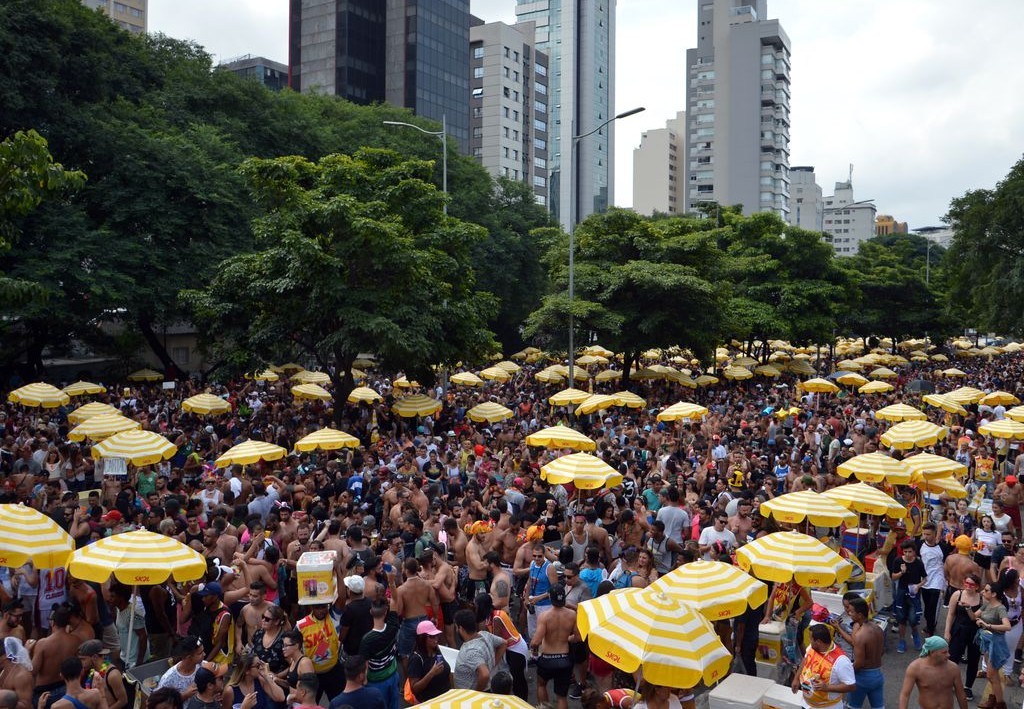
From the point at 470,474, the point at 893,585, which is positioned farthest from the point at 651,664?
the point at 470,474

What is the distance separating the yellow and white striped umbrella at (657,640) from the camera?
6.28m

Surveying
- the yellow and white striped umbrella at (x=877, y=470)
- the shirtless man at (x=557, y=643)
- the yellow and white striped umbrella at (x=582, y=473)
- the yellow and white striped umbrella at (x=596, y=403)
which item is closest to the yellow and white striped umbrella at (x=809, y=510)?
the yellow and white striped umbrella at (x=582, y=473)

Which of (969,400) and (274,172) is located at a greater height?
(274,172)

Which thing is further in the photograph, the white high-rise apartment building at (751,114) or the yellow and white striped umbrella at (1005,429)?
the white high-rise apartment building at (751,114)

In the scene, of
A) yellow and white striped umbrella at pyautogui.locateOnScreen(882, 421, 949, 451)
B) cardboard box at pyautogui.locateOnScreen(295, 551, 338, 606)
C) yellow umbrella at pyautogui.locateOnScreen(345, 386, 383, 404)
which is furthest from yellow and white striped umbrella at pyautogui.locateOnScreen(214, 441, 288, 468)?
yellow and white striped umbrella at pyautogui.locateOnScreen(882, 421, 949, 451)

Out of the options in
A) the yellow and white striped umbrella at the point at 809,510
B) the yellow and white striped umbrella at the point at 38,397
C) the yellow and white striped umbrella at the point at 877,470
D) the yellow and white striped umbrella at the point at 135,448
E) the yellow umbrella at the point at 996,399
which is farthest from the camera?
the yellow umbrella at the point at 996,399

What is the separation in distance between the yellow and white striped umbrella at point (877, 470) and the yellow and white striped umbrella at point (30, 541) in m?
10.8

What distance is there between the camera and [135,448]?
14266mm

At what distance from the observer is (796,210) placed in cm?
14625

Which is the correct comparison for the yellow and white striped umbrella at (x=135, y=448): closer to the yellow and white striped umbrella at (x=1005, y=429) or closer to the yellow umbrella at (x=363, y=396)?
the yellow umbrella at (x=363, y=396)

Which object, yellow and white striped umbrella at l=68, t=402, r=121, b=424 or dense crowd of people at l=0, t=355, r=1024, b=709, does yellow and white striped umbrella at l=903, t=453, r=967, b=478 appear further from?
yellow and white striped umbrella at l=68, t=402, r=121, b=424

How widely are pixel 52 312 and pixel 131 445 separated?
14225 mm

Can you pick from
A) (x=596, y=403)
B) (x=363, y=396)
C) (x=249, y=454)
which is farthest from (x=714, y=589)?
(x=363, y=396)

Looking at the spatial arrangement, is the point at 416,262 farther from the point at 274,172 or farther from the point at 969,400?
the point at 969,400
